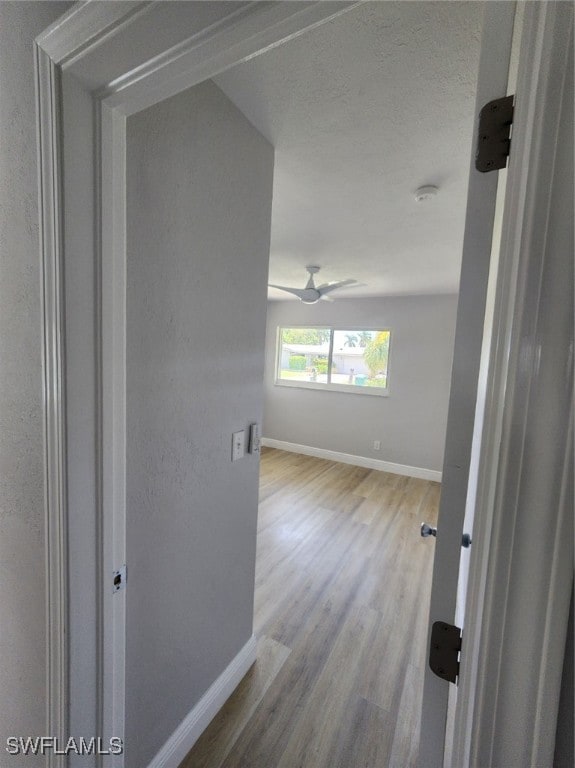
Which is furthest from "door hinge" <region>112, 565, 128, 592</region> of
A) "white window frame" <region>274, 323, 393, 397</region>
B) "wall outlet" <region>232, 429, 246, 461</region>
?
"white window frame" <region>274, 323, 393, 397</region>

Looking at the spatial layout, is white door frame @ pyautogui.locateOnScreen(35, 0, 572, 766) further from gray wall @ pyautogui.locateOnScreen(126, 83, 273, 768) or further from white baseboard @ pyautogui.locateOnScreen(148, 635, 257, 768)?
white baseboard @ pyautogui.locateOnScreen(148, 635, 257, 768)

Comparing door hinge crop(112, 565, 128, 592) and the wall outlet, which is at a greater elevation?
the wall outlet

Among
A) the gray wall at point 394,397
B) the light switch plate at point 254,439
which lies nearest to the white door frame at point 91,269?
the light switch plate at point 254,439

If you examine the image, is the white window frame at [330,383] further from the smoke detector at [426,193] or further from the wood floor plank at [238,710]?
the wood floor plank at [238,710]

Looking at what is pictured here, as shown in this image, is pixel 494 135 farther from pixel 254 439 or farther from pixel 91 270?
pixel 254 439

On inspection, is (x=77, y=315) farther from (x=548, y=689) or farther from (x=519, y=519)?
(x=548, y=689)

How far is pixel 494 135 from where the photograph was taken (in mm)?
479

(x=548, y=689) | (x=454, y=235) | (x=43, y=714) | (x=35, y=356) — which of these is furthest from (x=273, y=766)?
(x=454, y=235)

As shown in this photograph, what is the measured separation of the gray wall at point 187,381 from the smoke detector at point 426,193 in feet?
2.57

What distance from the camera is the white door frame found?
1.82ft

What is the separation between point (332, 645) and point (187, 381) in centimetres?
167

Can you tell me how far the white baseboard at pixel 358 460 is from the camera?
430 cm

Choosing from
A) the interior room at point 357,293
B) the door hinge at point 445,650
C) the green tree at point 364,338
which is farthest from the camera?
the green tree at point 364,338

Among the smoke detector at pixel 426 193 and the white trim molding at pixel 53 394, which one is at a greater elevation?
the smoke detector at pixel 426 193
